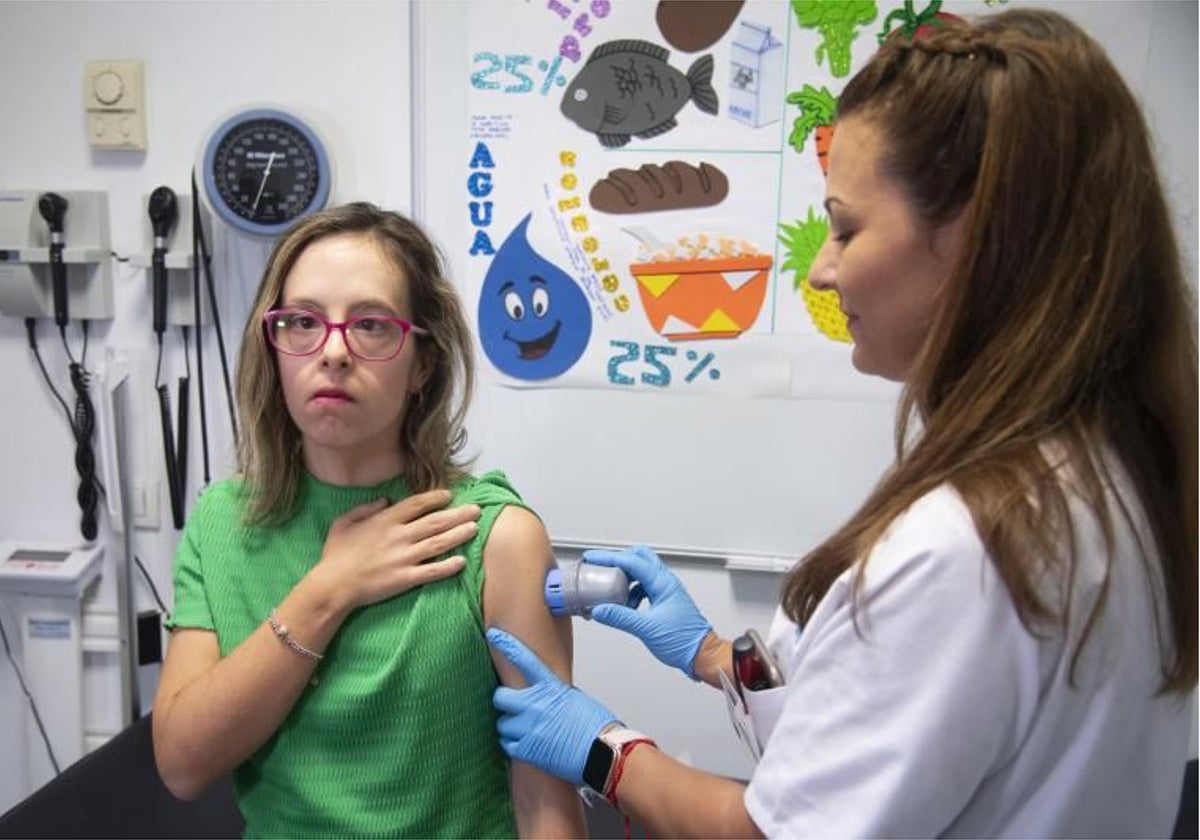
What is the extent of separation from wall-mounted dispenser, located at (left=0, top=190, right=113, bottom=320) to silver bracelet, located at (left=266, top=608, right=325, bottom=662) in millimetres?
1364

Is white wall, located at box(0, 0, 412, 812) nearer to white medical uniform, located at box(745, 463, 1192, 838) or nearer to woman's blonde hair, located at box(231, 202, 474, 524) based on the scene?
woman's blonde hair, located at box(231, 202, 474, 524)

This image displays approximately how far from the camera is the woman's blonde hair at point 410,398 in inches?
43.1

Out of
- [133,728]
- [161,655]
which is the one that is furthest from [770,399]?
[161,655]

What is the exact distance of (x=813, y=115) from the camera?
1.77 m

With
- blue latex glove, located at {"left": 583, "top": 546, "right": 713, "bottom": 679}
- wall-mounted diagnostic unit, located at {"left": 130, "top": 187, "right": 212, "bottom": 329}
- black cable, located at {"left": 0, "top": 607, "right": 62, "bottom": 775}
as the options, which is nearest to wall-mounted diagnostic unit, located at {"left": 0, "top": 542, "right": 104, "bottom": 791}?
black cable, located at {"left": 0, "top": 607, "right": 62, "bottom": 775}

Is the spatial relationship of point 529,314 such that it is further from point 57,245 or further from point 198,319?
point 57,245

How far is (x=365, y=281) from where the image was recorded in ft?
3.47

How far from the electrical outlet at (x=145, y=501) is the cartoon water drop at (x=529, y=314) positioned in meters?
0.93

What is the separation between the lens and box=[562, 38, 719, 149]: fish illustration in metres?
1.78

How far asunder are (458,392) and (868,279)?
0.70 meters

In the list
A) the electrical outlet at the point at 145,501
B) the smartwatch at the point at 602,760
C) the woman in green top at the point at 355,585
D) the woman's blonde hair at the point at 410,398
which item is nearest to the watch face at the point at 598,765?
the smartwatch at the point at 602,760

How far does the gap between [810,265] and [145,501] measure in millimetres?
1687

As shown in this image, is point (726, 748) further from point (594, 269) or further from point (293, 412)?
point (293, 412)

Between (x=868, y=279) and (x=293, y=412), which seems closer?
(x=868, y=279)
